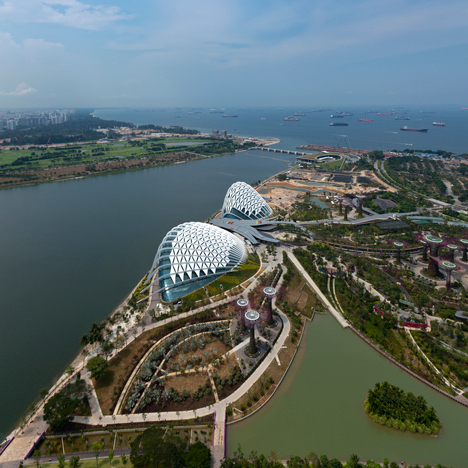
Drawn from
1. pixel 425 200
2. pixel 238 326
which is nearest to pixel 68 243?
pixel 238 326

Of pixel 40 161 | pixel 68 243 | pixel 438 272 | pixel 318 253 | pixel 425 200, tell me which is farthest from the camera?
pixel 40 161

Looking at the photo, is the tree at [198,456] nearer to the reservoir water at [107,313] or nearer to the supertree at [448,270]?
the reservoir water at [107,313]

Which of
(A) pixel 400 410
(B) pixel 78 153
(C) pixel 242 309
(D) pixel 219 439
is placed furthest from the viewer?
(B) pixel 78 153

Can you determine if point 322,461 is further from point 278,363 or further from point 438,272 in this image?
point 438,272

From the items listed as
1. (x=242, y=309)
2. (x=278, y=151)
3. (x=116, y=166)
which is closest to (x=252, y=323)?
(x=242, y=309)

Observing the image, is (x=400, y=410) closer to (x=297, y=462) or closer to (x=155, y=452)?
(x=297, y=462)

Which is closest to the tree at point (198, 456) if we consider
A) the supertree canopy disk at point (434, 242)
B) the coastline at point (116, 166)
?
the supertree canopy disk at point (434, 242)
